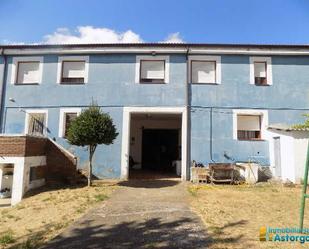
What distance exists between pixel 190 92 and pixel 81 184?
6952mm

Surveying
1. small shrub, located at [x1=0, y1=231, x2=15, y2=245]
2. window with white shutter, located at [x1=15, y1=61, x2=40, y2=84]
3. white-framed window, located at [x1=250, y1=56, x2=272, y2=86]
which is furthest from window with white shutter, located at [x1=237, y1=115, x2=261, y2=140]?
small shrub, located at [x1=0, y1=231, x2=15, y2=245]

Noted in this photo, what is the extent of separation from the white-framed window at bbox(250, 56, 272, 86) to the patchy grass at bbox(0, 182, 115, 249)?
29.5ft

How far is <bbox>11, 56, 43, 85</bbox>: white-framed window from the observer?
1532cm

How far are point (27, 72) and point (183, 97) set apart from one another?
28.1 ft

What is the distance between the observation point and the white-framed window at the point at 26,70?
15.3m

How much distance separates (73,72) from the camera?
50.1 ft

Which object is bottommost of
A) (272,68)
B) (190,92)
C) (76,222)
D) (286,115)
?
(76,222)

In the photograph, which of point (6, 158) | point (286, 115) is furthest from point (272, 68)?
point (6, 158)

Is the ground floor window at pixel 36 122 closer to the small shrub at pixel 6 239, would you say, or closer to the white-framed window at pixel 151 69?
the white-framed window at pixel 151 69

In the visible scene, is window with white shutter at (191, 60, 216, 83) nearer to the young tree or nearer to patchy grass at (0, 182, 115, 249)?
the young tree

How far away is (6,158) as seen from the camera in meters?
11.3

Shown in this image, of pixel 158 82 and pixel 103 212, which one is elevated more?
pixel 158 82

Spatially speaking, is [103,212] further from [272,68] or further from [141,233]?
[272,68]

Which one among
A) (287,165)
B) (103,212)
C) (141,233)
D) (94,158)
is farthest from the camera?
(94,158)
